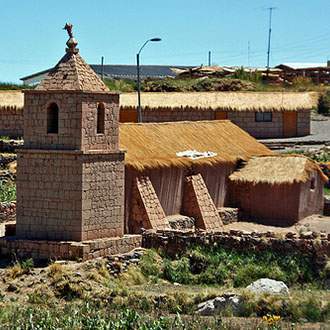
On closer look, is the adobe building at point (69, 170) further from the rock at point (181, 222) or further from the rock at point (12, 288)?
the rock at point (181, 222)

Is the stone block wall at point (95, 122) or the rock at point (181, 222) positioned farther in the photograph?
the rock at point (181, 222)

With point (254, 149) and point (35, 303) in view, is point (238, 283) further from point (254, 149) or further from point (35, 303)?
point (254, 149)

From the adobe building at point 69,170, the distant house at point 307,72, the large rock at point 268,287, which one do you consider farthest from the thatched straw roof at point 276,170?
the distant house at point 307,72

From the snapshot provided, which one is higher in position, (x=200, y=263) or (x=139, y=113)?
(x=139, y=113)

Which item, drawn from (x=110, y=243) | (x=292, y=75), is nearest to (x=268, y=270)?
(x=110, y=243)

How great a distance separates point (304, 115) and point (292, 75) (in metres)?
17.8

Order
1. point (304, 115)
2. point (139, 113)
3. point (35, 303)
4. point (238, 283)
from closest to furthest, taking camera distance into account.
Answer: point (35, 303) → point (238, 283) → point (139, 113) → point (304, 115)

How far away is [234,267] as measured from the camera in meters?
24.9

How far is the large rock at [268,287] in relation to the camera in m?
22.0

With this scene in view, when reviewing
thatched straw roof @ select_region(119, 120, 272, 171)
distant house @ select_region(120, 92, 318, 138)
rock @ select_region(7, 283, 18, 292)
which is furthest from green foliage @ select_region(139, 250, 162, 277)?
distant house @ select_region(120, 92, 318, 138)

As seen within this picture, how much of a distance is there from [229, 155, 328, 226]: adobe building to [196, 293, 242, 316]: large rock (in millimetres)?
10986

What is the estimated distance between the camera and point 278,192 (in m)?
31.5

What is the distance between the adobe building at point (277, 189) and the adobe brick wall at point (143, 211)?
195 inches

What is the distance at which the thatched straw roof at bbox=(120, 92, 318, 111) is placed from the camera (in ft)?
150
